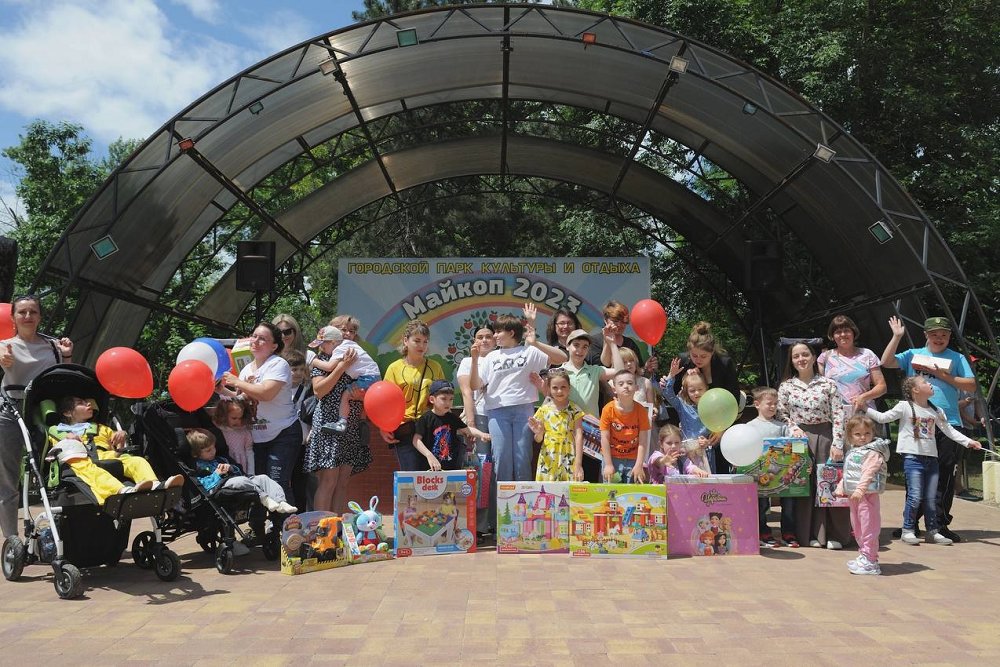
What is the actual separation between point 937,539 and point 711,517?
1.93 metres

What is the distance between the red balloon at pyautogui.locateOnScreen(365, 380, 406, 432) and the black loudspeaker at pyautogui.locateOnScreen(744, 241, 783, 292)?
22.9 feet

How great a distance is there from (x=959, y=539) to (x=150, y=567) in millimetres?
5945

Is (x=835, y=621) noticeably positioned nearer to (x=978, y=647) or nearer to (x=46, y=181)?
(x=978, y=647)

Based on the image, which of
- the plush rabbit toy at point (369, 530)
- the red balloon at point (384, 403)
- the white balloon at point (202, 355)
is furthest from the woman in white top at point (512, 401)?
the white balloon at point (202, 355)

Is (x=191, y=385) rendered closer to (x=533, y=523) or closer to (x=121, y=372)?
(x=121, y=372)

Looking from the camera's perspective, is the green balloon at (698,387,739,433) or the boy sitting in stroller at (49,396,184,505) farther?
the green balloon at (698,387,739,433)

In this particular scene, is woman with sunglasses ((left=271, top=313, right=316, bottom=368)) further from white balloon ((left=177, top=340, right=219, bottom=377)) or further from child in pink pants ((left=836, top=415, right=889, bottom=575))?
child in pink pants ((left=836, top=415, right=889, bottom=575))

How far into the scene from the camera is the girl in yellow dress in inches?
238

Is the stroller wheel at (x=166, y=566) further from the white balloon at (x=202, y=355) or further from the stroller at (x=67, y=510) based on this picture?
the white balloon at (x=202, y=355)

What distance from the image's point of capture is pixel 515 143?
12281 millimetres

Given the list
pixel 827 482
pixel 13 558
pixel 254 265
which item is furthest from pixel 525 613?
pixel 254 265

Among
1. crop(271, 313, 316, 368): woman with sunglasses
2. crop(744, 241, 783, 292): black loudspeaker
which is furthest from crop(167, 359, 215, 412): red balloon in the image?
crop(744, 241, 783, 292): black loudspeaker

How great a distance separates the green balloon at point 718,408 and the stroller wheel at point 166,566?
366 cm

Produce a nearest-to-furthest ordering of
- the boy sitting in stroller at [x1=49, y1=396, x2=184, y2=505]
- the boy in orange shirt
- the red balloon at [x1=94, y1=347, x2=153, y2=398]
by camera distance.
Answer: the boy sitting in stroller at [x1=49, y1=396, x2=184, y2=505]
the red balloon at [x1=94, y1=347, x2=153, y2=398]
the boy in orange shirt
